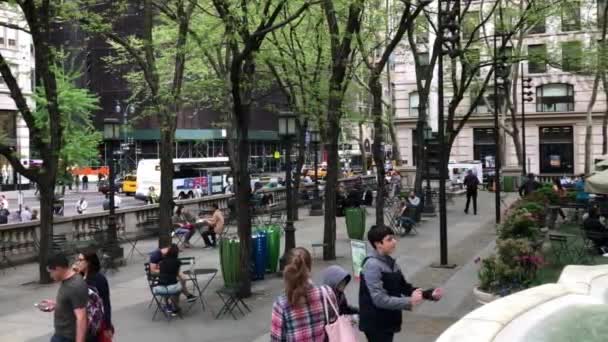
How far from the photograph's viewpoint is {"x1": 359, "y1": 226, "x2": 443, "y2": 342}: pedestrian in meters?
5.70

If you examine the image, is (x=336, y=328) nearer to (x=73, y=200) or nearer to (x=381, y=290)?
(x=381, y=290)

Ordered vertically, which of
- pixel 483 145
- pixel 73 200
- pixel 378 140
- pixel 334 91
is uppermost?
pixel 334 91

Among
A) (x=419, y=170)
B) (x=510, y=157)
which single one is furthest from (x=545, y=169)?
(x=419, y=170)

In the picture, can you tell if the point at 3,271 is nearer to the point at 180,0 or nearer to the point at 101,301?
the point at 180,0

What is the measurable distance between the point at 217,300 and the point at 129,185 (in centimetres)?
4374

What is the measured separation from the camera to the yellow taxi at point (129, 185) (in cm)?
5300

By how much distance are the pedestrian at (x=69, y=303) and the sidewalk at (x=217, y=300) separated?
364cm

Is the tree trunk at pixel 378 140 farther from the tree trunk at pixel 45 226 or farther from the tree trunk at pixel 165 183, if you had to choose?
the tree trunk at pixel 45 226

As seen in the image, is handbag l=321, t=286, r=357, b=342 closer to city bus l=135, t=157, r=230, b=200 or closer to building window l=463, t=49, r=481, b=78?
building window l=463, t=49, r=481, b=78

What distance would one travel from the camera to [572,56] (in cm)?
3009

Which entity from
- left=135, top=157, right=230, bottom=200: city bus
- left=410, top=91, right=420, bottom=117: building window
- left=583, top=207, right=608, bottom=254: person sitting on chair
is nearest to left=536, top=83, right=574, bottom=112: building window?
left=410, top=91, right=420, bottom=117: building window

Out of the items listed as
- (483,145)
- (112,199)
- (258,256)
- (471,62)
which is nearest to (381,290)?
(258,256)

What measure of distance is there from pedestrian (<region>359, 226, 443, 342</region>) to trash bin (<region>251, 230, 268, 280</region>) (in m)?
8.02

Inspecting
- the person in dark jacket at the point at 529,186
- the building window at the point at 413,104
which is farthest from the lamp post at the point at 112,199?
the building window at the point at 413,104
